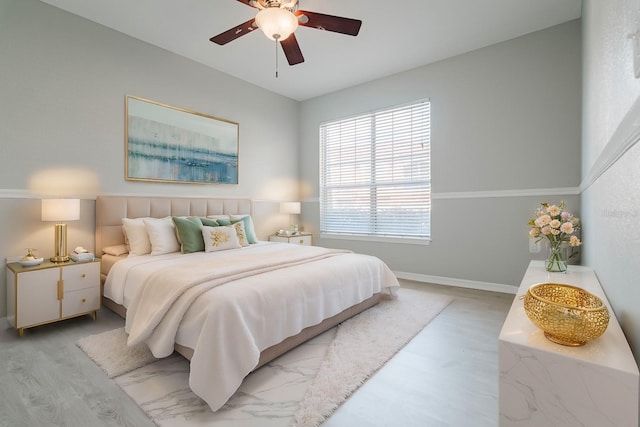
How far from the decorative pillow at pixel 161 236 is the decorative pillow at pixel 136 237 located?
5 centimetres

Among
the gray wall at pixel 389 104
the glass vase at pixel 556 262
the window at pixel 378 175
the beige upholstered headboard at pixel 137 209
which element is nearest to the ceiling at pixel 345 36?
the gray wall at pixel 389 104

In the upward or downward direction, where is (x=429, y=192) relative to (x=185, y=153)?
downward

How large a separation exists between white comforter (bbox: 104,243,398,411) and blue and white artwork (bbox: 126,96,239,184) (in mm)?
1315

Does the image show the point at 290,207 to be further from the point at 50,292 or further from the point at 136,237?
the point at 50,292

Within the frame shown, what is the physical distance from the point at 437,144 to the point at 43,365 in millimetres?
4561

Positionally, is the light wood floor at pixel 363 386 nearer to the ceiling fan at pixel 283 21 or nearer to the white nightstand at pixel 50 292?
the white nightstand at pixel 50 292

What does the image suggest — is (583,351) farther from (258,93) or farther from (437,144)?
(258,93)

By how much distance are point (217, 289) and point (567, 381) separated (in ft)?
5.69

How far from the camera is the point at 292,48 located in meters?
2.67

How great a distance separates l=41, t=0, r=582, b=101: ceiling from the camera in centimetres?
299

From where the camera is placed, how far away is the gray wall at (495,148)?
3.33m

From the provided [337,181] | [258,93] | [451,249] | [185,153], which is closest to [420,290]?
[451,249]

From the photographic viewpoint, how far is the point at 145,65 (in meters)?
3.67

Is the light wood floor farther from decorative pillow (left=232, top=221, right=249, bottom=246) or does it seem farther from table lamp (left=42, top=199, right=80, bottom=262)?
decorative pillow (left=232, top=221, right=249, bottom=246)
